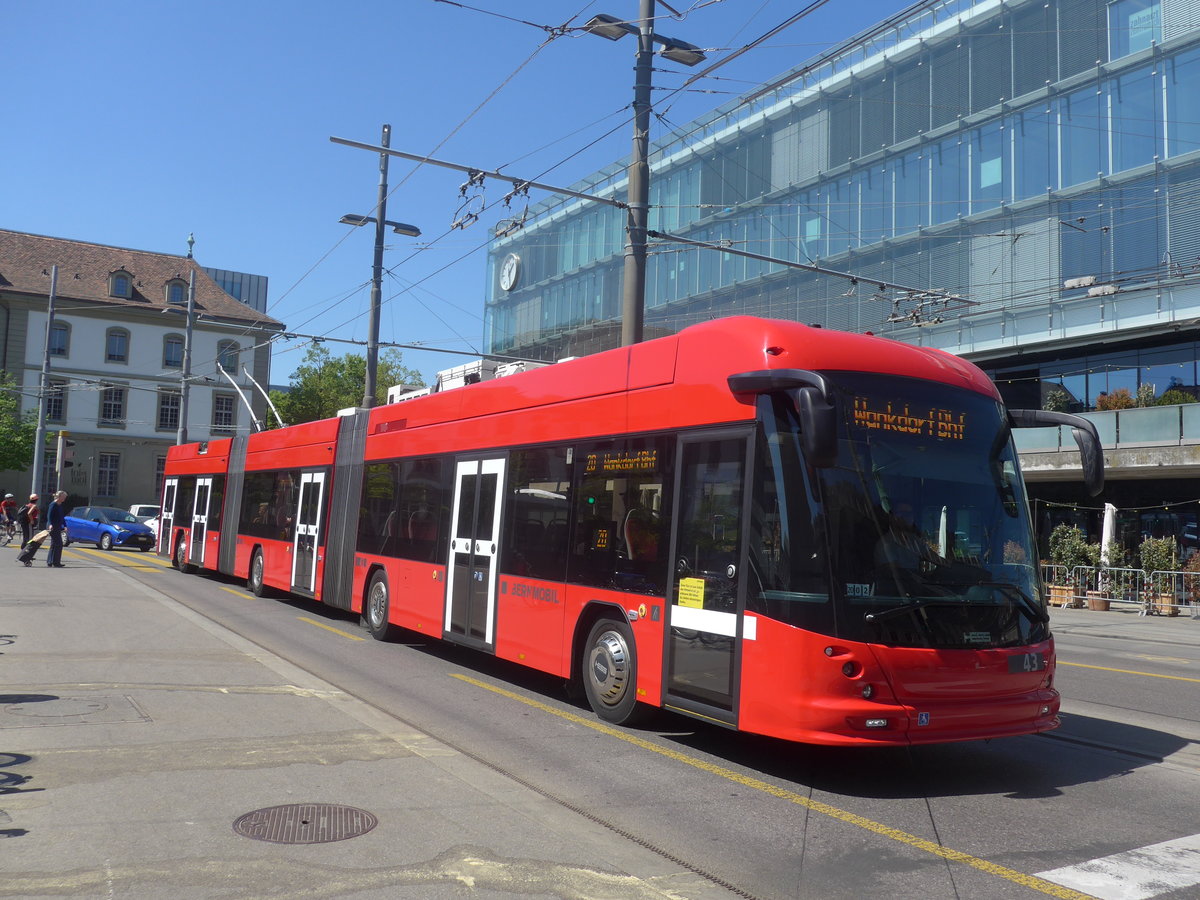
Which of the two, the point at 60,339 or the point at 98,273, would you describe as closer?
the point at 60,339

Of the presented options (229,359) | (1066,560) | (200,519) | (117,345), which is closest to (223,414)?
(229,359)

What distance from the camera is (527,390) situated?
1080 centimetres

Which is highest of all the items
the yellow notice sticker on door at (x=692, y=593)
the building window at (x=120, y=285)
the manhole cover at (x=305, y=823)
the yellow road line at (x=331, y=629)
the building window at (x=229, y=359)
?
the building window at (x=120, y=285)

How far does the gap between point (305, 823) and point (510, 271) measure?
48463 millimetres

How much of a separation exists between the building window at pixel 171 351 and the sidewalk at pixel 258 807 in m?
60.2

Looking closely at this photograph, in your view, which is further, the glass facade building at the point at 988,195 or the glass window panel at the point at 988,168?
the glass window panel at the point at 988,168

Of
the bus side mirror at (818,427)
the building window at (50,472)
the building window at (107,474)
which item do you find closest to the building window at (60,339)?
the building window at (50,472)

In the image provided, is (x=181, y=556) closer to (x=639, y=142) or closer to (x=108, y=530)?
(x=108, y=530)

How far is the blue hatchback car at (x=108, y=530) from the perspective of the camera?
3703 cm

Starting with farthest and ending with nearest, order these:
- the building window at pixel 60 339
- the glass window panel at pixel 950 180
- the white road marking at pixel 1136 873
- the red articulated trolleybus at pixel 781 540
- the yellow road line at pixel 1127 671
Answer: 1. the building window at pixel 60 339
2. the glass window panel at pixel 950 180
3. the yellow road line at pixel 1127 671
4. the red articulated trolleybus at pixel 781 540
5. the white road marking at pixel 1136 873

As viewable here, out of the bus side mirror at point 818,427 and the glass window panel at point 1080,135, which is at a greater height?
the glass window panel at point 1080,135

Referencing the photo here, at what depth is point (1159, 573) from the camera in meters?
25.1

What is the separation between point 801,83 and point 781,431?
3455 cm

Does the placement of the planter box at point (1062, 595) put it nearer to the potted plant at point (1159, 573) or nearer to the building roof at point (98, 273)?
the potted plant at point (1159, 573)
